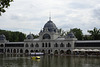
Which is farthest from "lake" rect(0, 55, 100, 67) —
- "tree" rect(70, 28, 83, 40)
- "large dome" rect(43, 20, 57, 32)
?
"tree" rect(70, 28, 83, 40)

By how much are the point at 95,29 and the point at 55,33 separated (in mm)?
22551

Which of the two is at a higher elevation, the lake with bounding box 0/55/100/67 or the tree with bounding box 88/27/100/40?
the tree with bounding box 88/27/100/40

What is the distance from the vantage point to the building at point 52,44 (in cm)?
9466

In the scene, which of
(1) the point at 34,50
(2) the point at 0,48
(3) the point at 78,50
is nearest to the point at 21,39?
(2) the point at 0,48

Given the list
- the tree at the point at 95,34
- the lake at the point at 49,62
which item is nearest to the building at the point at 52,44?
the tree at the point at 95,34

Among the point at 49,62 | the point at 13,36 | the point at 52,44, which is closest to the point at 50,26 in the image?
the point at 52,44

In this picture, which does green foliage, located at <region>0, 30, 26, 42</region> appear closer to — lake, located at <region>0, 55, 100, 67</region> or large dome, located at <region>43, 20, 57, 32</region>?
large dome, located at <region>43, 20, 57, 32</region>

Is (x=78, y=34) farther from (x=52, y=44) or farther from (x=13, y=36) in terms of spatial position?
(x=13, y=36)

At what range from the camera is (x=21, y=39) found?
14250 centimetres

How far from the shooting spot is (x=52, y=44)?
103062 mm

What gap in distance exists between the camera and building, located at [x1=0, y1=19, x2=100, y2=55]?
94662 mm

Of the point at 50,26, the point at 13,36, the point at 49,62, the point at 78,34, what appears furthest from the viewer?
the point at 13,36

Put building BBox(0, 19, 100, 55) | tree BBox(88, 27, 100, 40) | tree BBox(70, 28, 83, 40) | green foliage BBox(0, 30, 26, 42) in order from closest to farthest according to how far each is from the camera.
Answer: building BBox(0, 19, 100, 55)
tree BBox(88, 27, 100, 40)
tree BBox(70, 28, 83, 40)
green foliage BBox(0, 30, 26, 42)

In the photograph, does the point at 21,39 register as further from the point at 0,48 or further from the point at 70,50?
the point at 70,50
